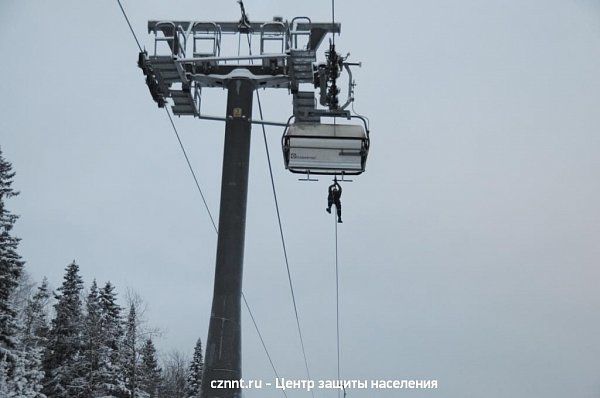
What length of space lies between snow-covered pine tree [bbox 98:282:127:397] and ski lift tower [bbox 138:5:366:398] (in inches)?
960

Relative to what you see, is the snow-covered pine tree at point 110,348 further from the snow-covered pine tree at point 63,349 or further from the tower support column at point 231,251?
the tower support column at point 231,251

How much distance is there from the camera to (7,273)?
26.8m

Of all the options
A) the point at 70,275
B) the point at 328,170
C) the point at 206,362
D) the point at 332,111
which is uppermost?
the point at 70,275

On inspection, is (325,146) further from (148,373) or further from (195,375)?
A: (148,373)

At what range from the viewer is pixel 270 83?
1389 centimetres

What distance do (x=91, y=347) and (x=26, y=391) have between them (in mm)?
4932

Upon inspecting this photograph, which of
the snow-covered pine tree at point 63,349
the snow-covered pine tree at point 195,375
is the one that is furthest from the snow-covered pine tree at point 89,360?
the snow-covered pine tree at point 195,375

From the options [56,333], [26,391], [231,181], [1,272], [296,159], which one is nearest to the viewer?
[296,159]

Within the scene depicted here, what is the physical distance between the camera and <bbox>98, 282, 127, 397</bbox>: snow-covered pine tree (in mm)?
35509

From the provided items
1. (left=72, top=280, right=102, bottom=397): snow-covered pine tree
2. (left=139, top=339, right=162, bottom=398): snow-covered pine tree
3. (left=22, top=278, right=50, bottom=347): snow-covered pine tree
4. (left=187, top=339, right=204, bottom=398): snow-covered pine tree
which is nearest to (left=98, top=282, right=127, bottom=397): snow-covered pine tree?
(left=72, top=280, right=102, bottom=397): snow-covered pine tree

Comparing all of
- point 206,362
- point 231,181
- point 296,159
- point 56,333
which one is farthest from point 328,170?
point 56,333

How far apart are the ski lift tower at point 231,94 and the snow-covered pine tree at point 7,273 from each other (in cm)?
1530

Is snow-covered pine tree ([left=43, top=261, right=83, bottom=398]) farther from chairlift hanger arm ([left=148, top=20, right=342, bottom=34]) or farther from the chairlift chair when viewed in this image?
the chairlift chair

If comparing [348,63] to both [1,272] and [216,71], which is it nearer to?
[216,71]
